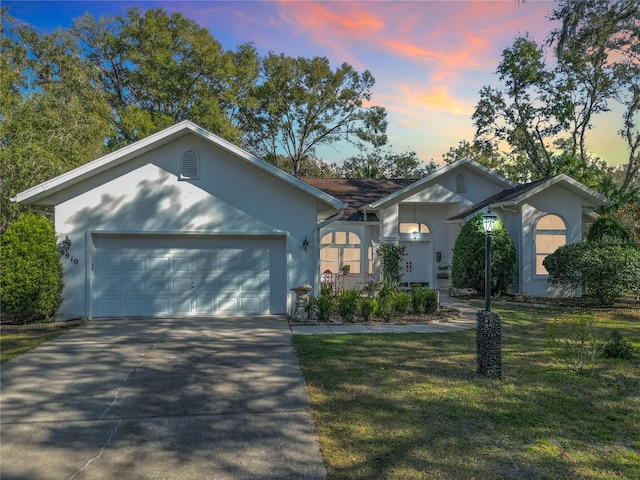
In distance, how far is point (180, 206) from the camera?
11664 mm

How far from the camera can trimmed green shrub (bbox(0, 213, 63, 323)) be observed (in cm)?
1010

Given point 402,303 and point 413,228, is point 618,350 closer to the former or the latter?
point 402,303

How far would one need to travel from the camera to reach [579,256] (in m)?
13.3

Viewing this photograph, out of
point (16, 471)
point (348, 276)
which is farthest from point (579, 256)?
point (16, 471)

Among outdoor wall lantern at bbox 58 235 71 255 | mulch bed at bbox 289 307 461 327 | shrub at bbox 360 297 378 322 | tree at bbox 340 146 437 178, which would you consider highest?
tree at bbox 340 146 437 178

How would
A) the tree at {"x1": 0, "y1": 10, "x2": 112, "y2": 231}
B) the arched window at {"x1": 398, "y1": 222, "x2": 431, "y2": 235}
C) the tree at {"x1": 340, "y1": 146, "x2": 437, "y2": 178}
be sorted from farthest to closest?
the tree at {"x1": 340, "y1": 146, "x2": 437, "y2": 178} → the arched window at {"x1": 398, "y1": 222, "x2": 431, "y2": 235} → the tree at {"x1": 0, "y1": 10, "x2": 112, "y2": 231}

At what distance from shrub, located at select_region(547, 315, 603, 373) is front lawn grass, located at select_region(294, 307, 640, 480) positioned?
7.2 inches

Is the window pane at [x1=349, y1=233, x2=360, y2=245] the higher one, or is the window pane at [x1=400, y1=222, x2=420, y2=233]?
the window pane at [x1=400, y1=222, x2=420, y2=233]

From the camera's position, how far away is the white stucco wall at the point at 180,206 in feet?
37.1

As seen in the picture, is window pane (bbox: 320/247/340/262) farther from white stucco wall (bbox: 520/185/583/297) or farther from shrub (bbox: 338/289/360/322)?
white stucco wall (bbox: 520/185/583/297)

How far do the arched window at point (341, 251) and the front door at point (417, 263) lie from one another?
2232 millimetres

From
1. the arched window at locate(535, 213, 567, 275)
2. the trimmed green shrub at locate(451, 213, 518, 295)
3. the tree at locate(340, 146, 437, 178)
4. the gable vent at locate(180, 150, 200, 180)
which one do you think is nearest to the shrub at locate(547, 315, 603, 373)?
the trimmed green shrub at locate(451, 213, 518, 295)

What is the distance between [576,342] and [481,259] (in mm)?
7070

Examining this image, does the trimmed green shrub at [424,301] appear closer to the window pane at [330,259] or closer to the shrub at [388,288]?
the shrub at [388,288]
